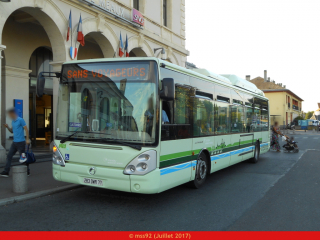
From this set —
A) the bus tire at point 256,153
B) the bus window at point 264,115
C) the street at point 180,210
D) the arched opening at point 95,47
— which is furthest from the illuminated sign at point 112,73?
the arched opening at point 95,47

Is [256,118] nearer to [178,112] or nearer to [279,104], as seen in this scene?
[178,112]

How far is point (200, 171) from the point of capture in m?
7.42

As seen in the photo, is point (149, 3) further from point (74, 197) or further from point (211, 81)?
point (74, 197)

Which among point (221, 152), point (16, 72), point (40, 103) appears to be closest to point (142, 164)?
point (221, 152)

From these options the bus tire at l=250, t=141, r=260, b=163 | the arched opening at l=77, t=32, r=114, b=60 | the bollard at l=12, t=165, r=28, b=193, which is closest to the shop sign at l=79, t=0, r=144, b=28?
the arched opening at l=77, t=32, r=114, b=60

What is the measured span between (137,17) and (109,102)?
11.7 m

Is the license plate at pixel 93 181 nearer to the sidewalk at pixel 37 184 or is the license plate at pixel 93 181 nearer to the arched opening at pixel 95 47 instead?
the sidewalk at pixel 37 184

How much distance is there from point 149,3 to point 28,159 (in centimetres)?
1288

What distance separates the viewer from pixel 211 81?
26.6 ft

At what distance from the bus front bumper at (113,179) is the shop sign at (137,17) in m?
11.7

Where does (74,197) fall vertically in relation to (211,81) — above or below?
below

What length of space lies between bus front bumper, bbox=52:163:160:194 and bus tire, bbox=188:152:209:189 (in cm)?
194

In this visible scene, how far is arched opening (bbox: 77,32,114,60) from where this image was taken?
1486 centimetres

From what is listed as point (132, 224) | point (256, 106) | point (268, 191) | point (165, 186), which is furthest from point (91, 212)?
point (256, 106)
